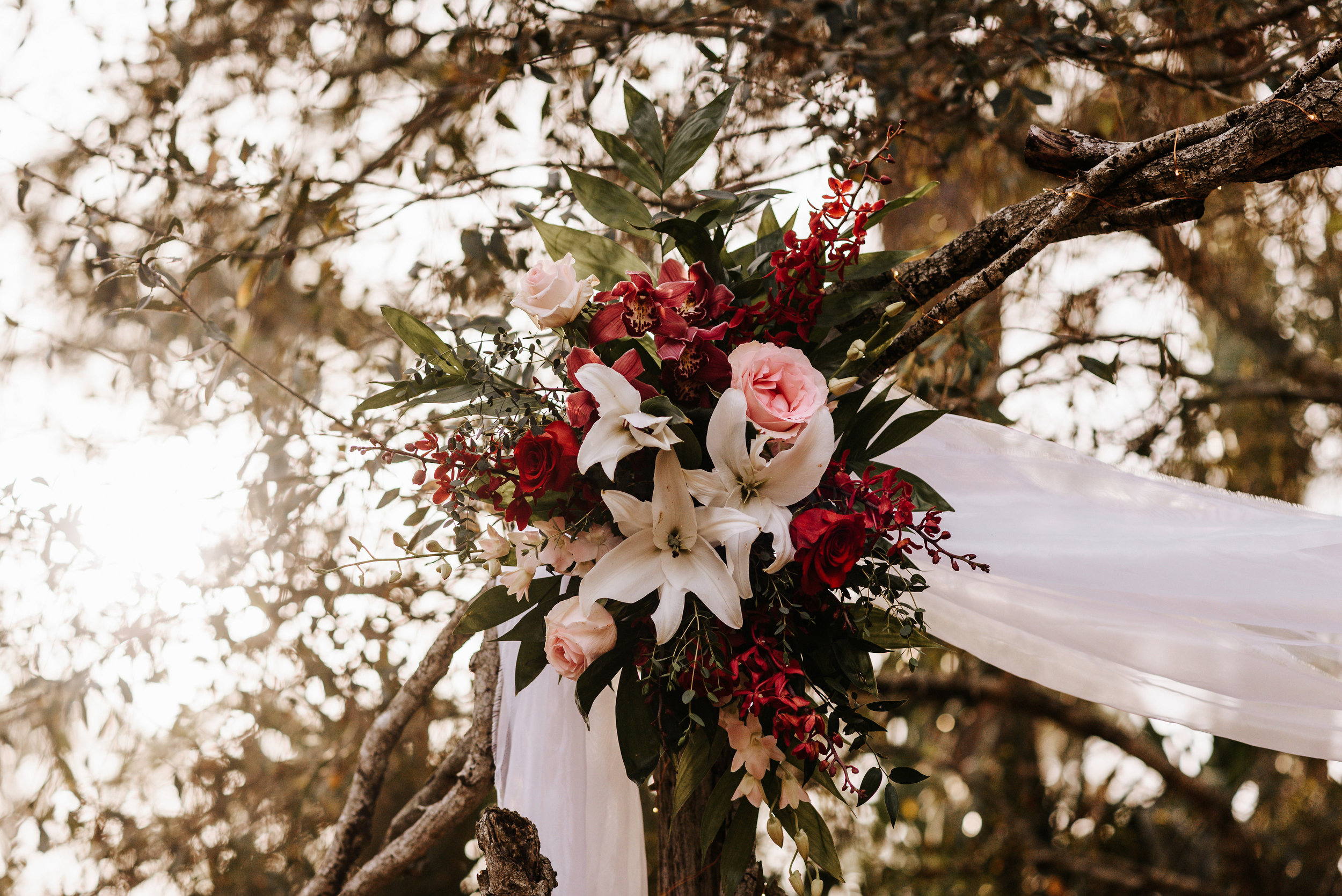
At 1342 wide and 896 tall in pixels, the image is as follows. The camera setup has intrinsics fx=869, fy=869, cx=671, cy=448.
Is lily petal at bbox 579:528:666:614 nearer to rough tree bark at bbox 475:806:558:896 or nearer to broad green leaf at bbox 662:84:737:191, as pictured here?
rough tree bark at bbox 475:806:558:896

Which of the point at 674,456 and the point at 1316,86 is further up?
the point at 1316,86

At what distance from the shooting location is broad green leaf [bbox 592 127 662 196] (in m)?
0.96

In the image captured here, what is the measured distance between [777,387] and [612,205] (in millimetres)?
313

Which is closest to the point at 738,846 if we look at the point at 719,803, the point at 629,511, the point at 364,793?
the point at 719,803

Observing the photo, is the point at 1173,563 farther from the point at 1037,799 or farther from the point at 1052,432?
the point at 1037,799

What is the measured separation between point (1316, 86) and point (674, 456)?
68cm

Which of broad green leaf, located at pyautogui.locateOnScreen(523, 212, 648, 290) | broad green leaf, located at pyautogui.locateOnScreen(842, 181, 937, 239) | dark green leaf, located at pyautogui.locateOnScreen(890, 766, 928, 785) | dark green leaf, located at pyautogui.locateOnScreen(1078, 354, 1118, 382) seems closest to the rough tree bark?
dark green leaf, located at pyautogui.locateOnScreen(890, 766, 928, 785)

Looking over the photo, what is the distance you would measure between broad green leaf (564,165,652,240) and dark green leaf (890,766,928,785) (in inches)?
24.5

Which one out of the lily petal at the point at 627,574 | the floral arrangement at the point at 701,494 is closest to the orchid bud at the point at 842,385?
the floral arrangement at the point at 701,494

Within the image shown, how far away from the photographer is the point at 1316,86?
31.4 inches

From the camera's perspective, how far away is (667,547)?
2.57ft

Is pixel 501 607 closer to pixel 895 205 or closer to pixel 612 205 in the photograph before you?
pixel 612 205

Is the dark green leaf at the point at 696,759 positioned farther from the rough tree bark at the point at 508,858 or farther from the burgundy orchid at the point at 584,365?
the burgundy orchid at the point at 584,365

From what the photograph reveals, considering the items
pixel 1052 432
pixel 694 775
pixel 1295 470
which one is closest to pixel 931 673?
pixel 1052 432
